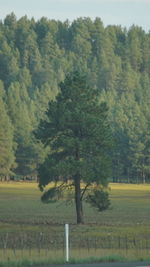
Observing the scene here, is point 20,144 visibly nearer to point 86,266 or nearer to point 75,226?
point 75,226

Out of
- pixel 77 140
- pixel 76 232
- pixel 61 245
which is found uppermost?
pixel 77 140

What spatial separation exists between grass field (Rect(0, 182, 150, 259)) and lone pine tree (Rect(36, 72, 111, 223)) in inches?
97.4

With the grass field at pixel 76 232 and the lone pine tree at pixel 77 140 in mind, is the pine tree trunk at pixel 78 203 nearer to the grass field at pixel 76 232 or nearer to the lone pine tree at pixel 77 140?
the lone pine tree at pixel 77 140

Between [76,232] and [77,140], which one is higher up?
[77,140]

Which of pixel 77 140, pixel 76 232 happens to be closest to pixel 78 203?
pixel 77 140

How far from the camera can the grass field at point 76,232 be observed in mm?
34469

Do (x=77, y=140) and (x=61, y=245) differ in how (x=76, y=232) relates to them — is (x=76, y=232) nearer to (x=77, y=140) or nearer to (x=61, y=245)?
(x=61, y=245)

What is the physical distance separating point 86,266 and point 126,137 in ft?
505

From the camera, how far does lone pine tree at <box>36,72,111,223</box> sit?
56844 mm

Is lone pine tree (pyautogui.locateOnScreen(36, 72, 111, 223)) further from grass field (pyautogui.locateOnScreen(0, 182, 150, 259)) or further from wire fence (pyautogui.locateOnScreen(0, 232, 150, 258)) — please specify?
wire fence (pyautogui.locateOnScreen(0, 232, 150, 258))

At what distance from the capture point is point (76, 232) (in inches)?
1906

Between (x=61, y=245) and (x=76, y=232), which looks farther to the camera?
(x=76, y=232)

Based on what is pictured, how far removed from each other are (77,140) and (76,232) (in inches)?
411

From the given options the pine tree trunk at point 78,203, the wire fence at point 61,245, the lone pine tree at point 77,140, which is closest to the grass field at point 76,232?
the wire fence at point 61,245
